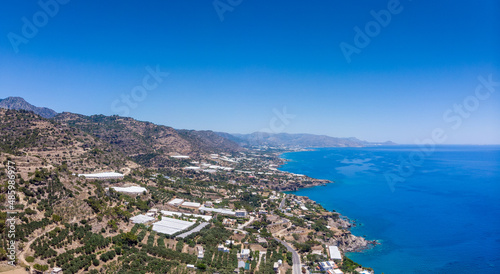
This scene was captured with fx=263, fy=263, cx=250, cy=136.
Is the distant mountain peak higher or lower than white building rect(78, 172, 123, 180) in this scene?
higher

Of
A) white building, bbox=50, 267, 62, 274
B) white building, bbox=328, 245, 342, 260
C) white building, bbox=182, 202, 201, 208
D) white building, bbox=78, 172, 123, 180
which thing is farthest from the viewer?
white building, bbox=182, 202, 201, 208

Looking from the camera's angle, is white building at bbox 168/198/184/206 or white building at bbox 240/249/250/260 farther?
white building at bbox 168/198/184/206

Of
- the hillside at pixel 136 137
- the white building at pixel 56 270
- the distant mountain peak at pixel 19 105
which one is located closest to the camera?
the white building at pixel 56 270

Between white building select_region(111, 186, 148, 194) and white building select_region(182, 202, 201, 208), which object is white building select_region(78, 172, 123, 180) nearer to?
white building select_region(111, 186, 148, 194)

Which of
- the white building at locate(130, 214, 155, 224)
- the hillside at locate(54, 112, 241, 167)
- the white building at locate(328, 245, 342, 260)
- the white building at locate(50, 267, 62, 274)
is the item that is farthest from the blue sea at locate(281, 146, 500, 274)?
the hillside at locate(54, 112, 241, 167)

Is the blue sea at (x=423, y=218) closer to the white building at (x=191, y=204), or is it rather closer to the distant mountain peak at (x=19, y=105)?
the white building at (x=191, y=204)

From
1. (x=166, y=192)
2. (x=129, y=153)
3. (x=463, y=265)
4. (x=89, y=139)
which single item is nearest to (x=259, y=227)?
(x=166, y=192)

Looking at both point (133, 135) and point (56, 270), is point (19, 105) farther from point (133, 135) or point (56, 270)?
point (56, 270)

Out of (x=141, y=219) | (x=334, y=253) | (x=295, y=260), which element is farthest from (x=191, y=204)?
(x=334, y=253)

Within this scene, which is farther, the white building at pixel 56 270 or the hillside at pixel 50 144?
the hillside at pixel 50 144

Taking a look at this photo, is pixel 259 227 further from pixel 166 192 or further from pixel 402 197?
pixel 402 197

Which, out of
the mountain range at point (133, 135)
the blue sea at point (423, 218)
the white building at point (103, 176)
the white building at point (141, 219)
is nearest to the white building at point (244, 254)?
the white building at point (141, 219)

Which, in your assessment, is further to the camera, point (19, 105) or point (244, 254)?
point (19, 105)

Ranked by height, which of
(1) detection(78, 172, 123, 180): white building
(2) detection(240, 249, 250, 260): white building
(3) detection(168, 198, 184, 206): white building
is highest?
(1) detection(78, 172, 123, 180): white building
